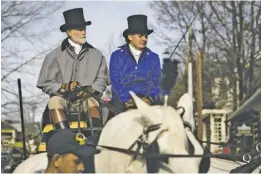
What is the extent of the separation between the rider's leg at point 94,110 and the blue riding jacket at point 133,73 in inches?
7.2

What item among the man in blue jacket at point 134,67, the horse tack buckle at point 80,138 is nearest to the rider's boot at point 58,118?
the horse tack buckle at point 80,138

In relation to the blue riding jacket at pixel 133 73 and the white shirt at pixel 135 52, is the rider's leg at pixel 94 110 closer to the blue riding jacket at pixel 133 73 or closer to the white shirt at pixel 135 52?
the blue riding jacket at pixel 133 73

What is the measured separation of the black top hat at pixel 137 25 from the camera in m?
5.33

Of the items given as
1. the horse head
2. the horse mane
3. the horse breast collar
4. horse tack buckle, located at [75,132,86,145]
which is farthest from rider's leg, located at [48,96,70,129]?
the horse mane

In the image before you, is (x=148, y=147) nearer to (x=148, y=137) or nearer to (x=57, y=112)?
(x=148, y=137)

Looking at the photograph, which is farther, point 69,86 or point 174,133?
point 69,86

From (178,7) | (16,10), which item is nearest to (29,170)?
(16,10)

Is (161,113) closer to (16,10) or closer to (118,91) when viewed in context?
(118,91)

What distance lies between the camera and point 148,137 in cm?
452

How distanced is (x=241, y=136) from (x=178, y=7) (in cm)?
224

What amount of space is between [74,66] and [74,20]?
367 mm

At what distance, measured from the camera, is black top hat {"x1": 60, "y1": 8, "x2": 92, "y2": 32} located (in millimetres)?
5477

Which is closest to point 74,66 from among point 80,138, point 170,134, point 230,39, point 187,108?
point 80,138

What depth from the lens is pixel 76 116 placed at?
5.48 metres
